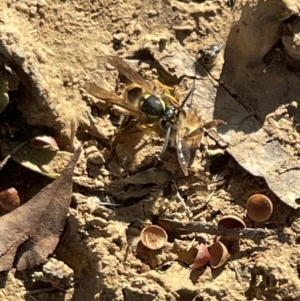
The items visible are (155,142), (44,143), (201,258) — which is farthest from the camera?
(155,142)

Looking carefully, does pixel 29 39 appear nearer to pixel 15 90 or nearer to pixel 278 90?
pixel 15 90

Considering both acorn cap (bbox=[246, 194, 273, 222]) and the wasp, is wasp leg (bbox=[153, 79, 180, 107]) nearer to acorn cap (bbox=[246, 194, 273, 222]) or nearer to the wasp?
the wasp

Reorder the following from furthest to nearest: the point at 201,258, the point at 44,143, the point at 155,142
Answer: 1. the point at 155,142
2. the point at 44,143
3. the point at 201,258

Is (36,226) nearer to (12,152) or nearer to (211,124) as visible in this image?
(12,152)

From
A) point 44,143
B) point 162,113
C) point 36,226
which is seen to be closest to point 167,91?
point 162,113

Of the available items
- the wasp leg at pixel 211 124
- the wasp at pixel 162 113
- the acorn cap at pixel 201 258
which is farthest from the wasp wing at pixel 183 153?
the acorn cap at pixel 201 258

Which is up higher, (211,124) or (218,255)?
(211,124)

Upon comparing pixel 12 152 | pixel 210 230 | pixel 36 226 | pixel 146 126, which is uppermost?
pixel 146 126

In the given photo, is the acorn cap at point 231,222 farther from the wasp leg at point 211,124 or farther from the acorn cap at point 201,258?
the wasp leg at point 211,124
